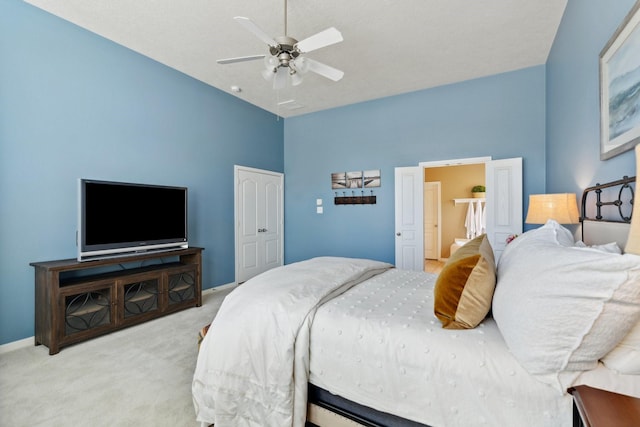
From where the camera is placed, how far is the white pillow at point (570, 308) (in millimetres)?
831

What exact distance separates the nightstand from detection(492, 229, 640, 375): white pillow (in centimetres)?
9

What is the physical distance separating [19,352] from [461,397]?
3.57 m

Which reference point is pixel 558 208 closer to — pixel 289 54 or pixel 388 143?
pixel 289 54

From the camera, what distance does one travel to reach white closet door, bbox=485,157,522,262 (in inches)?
150

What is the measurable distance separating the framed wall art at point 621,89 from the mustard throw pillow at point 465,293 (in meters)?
0.94

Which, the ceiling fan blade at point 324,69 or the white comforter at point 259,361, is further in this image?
the ceiling fan blade at point 324,69

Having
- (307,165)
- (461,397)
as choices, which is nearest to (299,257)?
(307,165)

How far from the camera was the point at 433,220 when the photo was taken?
7562 millimetres

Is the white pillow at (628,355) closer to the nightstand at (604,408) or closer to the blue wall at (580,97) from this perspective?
the nightstand at (604,408)

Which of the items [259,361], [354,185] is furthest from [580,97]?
[354,185]

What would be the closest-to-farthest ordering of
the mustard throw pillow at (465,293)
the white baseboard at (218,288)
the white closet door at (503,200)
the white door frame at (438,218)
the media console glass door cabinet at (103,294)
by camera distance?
the mustard throw pillow at (465,293) < the media console glass door cabinet at (103,294) < the white closet door at (503,200) < the white baseboard at (218,288) < the white door frame at (438,218)

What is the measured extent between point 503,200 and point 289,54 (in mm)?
3360

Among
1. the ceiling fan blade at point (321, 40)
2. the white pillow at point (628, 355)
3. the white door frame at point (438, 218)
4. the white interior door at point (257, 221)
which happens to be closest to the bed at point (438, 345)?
the white pillow at point (628, 355)

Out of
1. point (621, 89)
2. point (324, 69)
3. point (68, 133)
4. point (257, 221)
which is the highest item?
point (324, 69)
